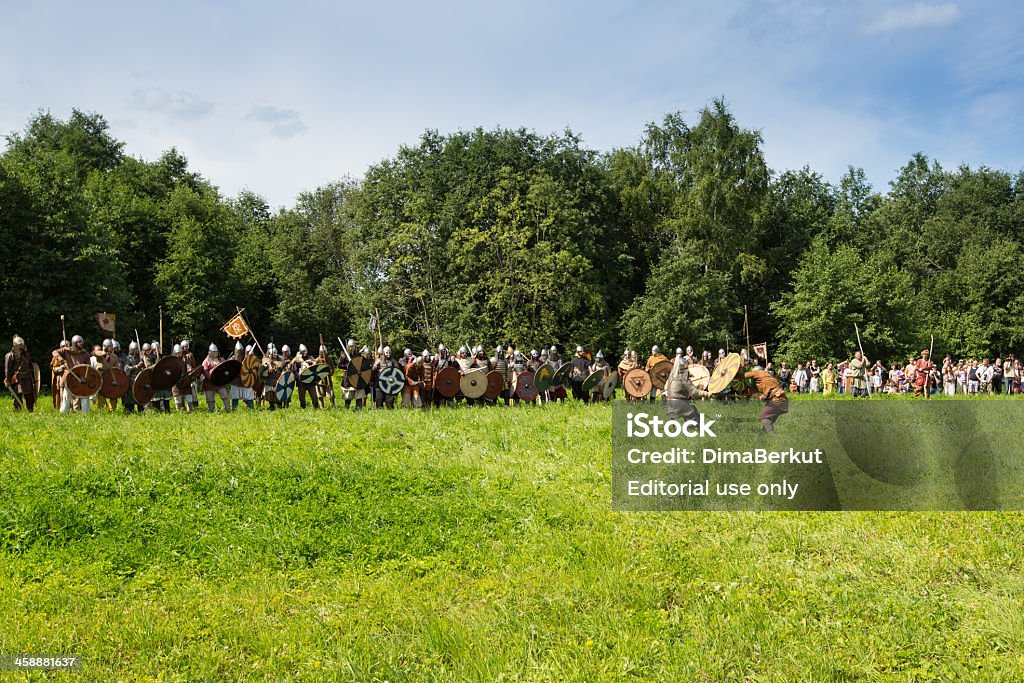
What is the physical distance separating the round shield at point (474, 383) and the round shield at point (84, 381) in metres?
8.18

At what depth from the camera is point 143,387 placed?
17.1 meters

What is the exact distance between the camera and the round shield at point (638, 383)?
76.0 ft

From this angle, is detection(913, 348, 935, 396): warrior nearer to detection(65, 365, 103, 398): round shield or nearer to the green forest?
the green forest

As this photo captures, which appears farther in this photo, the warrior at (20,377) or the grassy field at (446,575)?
the warrior at (20,377)

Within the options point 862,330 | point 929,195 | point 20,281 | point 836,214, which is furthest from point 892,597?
point 929,195

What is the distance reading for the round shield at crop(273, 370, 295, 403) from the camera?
1934cm

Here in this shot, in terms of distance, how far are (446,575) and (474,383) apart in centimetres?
1214

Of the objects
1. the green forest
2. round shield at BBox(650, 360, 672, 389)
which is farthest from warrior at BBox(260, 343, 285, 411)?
the green forest

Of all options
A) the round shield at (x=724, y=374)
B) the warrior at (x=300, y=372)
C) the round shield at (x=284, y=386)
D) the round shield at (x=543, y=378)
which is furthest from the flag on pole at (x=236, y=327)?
the round shield at (x=724, y=374)

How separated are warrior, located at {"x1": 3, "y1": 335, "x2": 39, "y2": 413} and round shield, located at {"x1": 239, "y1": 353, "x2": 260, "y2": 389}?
176 inches

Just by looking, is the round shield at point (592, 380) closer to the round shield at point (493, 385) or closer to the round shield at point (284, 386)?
the round shield at point (493, 385)

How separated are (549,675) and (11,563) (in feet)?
19.9

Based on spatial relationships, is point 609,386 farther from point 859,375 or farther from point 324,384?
point 859,375

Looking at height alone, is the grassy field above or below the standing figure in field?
below
